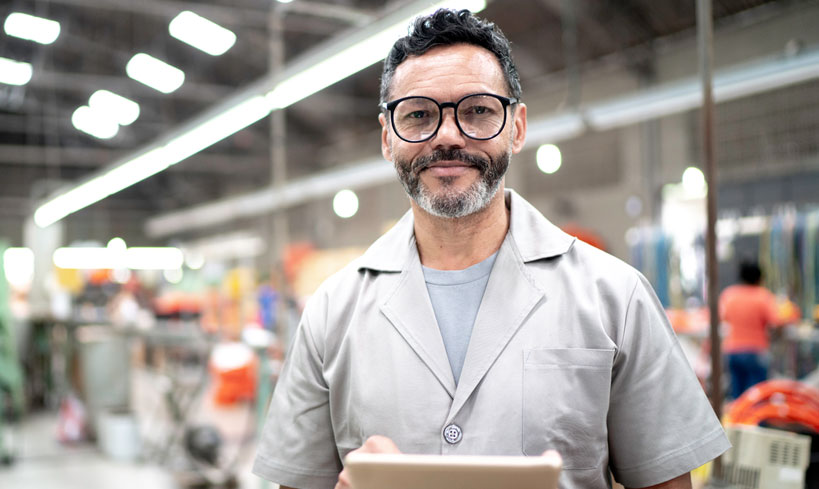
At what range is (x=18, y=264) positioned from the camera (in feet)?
20.4

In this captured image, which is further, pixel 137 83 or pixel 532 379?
pixel 137 83

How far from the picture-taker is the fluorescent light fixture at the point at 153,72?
5.67 metres

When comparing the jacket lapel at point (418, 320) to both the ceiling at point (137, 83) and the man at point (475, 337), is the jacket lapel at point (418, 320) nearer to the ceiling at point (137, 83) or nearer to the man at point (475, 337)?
the man at point (475, 337)

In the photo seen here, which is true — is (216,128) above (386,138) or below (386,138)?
above

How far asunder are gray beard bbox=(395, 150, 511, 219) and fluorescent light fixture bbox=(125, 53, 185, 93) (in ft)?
15.2

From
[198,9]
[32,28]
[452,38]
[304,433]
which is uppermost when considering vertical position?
[198,9]

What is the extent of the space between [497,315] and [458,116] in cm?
40

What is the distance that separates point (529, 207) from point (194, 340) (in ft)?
16.5

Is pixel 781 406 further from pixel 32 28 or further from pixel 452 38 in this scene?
pixel 32 28

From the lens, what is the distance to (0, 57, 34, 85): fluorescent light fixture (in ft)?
16.8

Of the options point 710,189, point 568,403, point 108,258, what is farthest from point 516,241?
point 108,258

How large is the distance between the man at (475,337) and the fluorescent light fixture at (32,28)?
4.70m

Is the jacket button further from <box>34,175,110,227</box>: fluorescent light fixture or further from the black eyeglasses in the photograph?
<box>34,175,110,227</box>: fluorescent light fixture

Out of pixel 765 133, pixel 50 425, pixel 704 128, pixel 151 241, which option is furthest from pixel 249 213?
pixel 704 128
